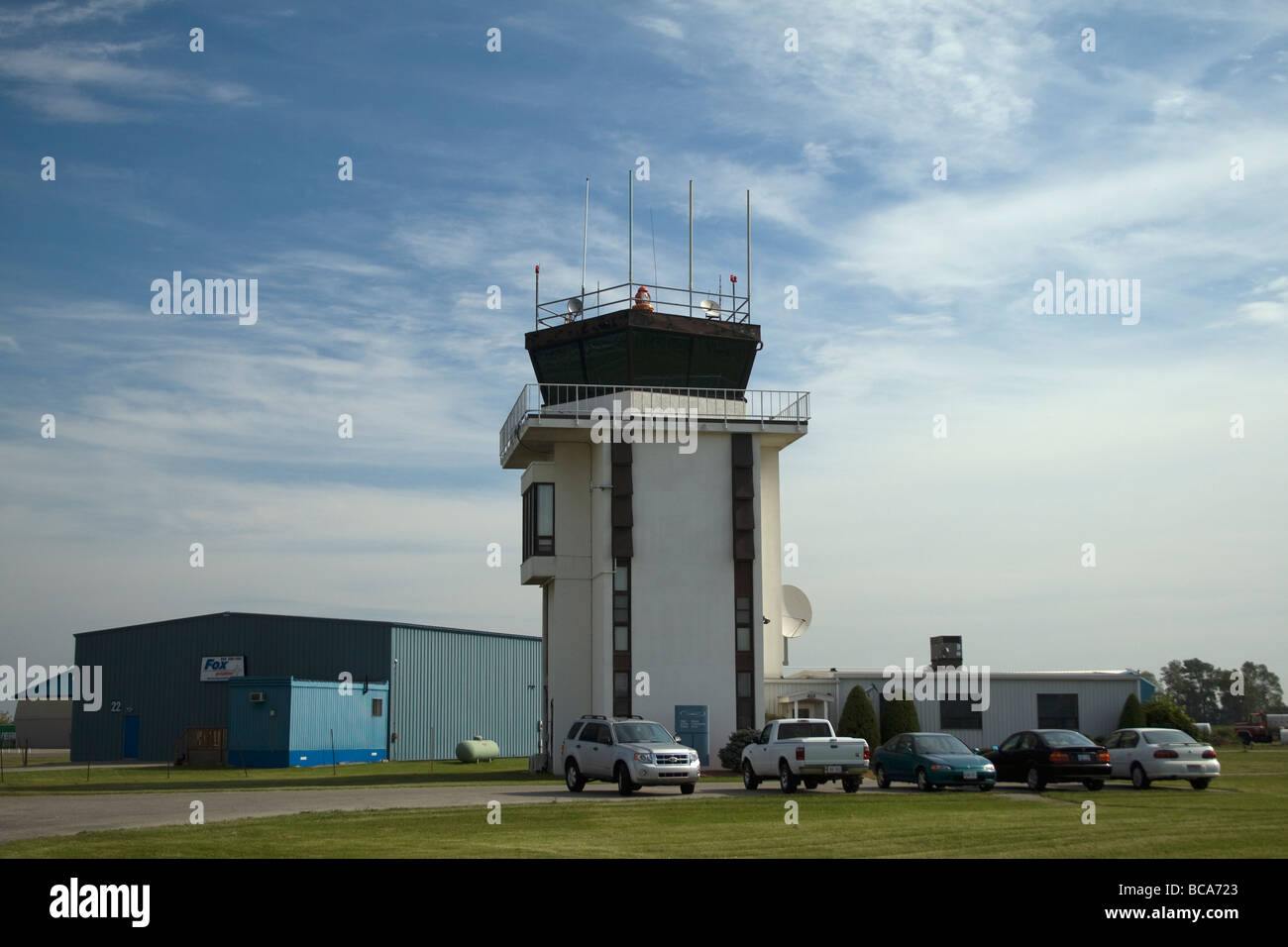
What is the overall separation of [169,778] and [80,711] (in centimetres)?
2630

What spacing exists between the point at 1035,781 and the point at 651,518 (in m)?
17.1

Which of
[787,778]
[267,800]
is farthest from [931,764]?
[267,800]

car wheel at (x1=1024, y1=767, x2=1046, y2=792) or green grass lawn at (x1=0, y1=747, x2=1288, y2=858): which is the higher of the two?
green grass lawn at (x1=0, y1=747, x2=1288, y2=858)

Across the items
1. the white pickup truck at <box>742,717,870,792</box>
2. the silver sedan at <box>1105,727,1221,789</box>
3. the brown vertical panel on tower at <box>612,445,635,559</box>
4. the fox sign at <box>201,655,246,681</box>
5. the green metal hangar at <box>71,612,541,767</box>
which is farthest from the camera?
the fox sign at <box>201,655,246,681</box>

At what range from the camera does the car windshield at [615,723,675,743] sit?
3034cm

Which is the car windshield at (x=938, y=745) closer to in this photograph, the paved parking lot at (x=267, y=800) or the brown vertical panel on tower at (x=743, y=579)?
the paved parking lot at (x=267, y=800)

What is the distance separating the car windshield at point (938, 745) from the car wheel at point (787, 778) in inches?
128

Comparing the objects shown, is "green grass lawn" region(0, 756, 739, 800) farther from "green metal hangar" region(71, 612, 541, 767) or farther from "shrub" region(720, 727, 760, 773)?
"green metal hangar" region(71, 612, 541, 767)

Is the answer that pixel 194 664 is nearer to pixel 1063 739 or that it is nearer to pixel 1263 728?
pixel 1063 739

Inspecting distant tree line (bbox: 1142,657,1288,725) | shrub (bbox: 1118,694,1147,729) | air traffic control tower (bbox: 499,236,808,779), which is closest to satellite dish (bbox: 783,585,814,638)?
air traffic control tower (bbox: 499,236,808,779)

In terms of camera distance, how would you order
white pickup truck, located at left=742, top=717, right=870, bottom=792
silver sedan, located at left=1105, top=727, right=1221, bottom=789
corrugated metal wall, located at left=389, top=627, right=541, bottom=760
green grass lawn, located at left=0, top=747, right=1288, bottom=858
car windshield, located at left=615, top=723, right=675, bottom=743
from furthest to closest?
1. corrugated metal wall, located at left=389, top=627, right=541, bottom=760
2. car windshield, located at left=615, top=723, right=675, bottom=743
3. silver sedan, located at left=1105, top=727, right=1221, bottom=789
4. white pickup truck, located at left=742, top=717, right=870, bottom=792
5. green grass lawn, located at left=0, top=747, right=1288, bottom=858

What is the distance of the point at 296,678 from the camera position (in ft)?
202

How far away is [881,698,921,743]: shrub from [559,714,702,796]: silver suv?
1466cm
